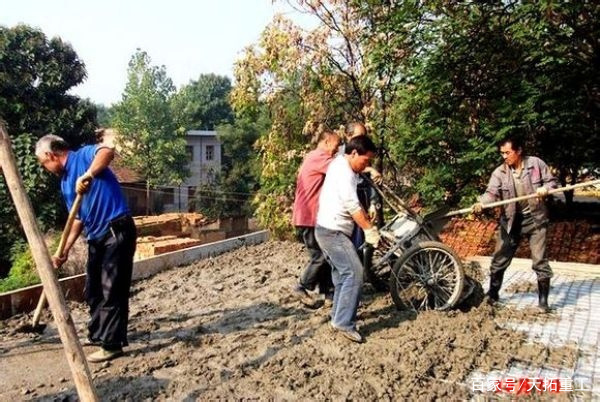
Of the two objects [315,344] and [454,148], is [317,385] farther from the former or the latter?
[454,148]

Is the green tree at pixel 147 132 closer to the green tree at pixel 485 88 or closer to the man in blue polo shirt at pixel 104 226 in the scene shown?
the green tree at pixel 485 88

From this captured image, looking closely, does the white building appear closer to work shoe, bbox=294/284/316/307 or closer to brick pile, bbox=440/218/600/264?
brick pile, bbox=440/218/600/264

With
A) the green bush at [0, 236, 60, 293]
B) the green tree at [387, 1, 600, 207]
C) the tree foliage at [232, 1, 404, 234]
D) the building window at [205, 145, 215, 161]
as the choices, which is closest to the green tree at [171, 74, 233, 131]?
the building window at [205, 145, 215, 161]

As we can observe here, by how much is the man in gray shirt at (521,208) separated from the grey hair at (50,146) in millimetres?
3780

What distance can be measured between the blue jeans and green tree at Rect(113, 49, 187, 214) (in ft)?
89.6

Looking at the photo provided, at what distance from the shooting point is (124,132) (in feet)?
102

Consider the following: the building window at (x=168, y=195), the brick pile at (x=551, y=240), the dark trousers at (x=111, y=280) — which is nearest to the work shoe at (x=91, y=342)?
the dark trousers at (x=111, y=280)

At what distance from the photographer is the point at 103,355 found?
12.9 ft

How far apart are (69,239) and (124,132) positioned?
2876cm

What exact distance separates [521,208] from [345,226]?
1963 millimetres

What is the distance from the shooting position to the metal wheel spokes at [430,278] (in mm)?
4768

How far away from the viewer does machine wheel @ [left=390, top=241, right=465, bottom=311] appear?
4738 mm

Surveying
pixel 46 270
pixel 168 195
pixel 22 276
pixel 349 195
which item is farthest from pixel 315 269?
pixel 168 195

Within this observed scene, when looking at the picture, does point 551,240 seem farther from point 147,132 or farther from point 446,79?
point 147,132
